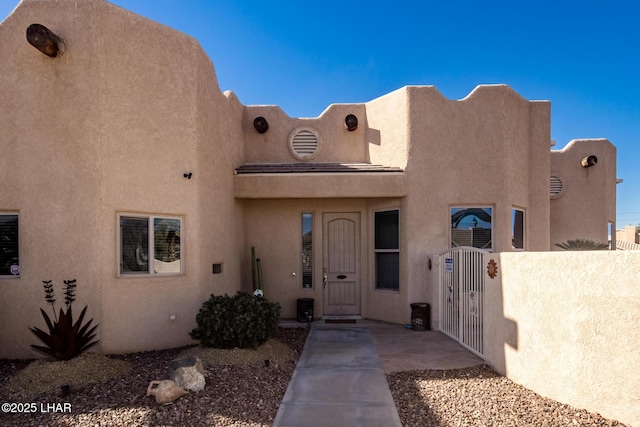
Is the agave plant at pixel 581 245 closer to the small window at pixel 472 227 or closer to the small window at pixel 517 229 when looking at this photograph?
the small window at pixel 517 229

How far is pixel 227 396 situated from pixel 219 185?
4.74m

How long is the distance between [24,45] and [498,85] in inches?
378

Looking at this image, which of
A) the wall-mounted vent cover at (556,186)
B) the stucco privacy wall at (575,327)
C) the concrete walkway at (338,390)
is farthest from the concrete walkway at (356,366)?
the wall-mounted vent cover at (556,186)

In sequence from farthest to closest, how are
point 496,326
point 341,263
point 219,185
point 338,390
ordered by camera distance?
point 341,263 → point 219,185 → point 496,326 → point 338,390

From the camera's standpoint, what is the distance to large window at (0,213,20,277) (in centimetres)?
643

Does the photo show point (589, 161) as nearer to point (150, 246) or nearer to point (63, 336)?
point (150, 246)

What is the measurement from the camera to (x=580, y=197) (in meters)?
11.9

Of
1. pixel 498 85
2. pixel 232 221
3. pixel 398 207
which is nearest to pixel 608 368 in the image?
pixel 398 207

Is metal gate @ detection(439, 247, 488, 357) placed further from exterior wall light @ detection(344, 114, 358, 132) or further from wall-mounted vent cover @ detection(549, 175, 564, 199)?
wall-mounted vent cover @ detection(549, 175, 564, 199)

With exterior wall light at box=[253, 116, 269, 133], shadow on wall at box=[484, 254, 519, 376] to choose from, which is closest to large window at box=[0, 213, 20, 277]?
exterior wall light at box=[253, 116, 269, 133]

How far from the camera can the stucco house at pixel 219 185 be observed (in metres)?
6.41

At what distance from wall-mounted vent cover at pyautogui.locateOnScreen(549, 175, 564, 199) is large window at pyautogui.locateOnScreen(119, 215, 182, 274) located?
36.7 ft

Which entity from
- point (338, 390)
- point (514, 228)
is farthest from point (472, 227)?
point (338, 390)

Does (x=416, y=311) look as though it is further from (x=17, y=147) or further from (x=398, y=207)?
(x=17, y=147)
